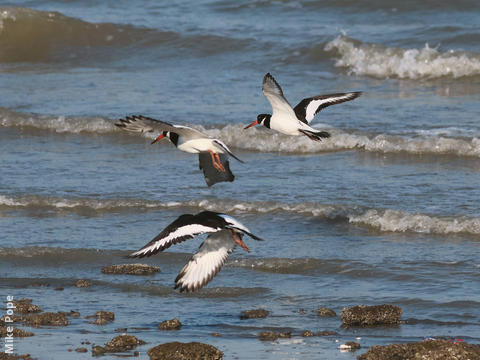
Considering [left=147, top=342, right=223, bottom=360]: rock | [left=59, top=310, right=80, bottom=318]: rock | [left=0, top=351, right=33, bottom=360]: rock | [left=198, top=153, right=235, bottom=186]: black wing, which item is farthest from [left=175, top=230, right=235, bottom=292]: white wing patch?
[left=198, top=153, right=235, bottom=186]: black wing

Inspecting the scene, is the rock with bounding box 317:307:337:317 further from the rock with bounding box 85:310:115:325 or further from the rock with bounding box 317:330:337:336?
the rock with bounding box 85:310:115:325

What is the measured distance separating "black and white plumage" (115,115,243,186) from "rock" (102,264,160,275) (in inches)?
34.8

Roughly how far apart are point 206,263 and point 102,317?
30.2 inches

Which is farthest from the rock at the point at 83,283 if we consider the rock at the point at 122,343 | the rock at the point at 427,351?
the rock at the point at 427,351

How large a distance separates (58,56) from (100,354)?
1352 centimetres

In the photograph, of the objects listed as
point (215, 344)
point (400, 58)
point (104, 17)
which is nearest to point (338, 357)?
point (215, 344)

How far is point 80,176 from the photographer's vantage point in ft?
34.7

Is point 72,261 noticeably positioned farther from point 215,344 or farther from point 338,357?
point 338,357

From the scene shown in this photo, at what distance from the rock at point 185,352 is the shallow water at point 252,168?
192 mm

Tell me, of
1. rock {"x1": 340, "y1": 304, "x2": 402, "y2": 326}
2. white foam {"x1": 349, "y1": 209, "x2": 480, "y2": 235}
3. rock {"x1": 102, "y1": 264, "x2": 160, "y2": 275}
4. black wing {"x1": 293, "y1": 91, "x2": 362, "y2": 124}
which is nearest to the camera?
rock {"x1": 340, "y1": 304, "x2": 402, "y2": 326}

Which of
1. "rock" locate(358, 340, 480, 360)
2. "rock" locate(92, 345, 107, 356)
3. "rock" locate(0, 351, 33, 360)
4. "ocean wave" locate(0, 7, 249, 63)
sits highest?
"ocean wave" locate(0, 7, 249, 63)

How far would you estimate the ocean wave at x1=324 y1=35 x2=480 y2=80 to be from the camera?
15047 mm

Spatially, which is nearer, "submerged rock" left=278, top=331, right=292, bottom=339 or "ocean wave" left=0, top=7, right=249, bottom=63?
"submerged rock" left=278, top=331, right=292, bottom=339

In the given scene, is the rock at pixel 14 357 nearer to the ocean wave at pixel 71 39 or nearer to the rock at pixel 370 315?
the rock at pixel 370 315
